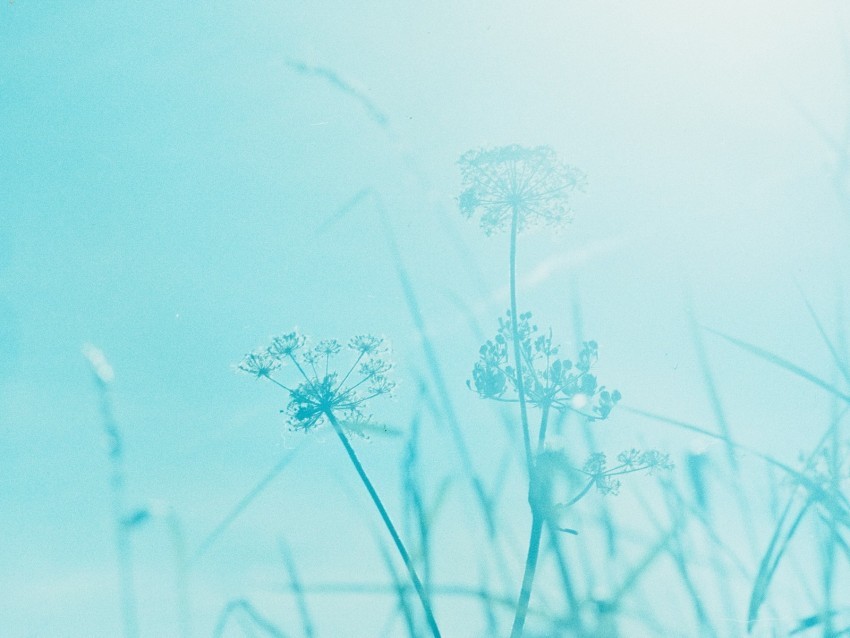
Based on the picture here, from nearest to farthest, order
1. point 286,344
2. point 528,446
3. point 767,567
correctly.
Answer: point 767,567 < point 528,446 < point 286,344

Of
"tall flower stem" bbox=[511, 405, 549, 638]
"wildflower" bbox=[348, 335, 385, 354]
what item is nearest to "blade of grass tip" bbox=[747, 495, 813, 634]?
"tall flower stem" bbox=[511, 405, 549, 638]

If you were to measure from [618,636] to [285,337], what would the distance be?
4.66 meters

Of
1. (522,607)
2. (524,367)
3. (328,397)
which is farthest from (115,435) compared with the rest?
(328,397)

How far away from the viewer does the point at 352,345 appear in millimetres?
6609

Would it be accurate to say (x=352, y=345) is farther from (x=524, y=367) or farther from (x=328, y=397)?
(x=524, y=367)

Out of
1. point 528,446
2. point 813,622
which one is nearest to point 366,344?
point 528,446

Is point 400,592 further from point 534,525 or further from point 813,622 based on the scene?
point 534,525

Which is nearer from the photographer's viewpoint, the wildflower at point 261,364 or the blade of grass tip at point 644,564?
the blade of grass tip at point 644,564

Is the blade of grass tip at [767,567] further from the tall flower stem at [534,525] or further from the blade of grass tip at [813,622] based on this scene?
the tall flower stem at [534,525]

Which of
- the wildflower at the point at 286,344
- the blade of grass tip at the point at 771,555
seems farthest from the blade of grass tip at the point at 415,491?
the wildflower at the point at 286,344

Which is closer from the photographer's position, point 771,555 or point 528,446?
point 771,555

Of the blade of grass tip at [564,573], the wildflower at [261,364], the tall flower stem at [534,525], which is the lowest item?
the blade of grass tip at [564,573]

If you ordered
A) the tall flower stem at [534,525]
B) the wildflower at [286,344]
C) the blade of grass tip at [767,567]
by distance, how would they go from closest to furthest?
the blade of grass tip at [767,567], the tall flower stem at [534,525], the wildflower at [286,344]

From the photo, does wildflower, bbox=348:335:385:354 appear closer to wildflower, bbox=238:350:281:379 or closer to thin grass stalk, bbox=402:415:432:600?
wildflower, bbox=238:350:281:379
